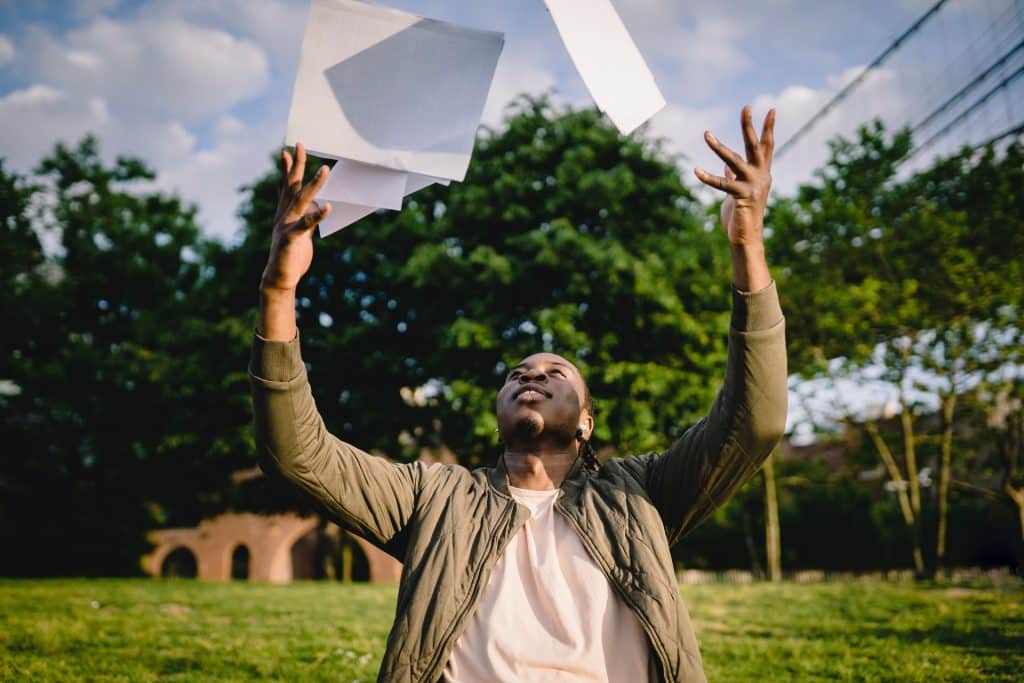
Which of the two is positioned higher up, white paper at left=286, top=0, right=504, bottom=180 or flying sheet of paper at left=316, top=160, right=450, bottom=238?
white paper at left=286, top=0, right=504, bottom=180

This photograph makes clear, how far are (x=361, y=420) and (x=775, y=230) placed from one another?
11.9m

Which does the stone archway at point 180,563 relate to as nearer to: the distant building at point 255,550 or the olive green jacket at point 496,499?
the distant building at point 255,550

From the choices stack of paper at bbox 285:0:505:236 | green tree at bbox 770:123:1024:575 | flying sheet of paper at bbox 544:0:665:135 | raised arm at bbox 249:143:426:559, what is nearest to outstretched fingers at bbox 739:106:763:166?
flying sheet of paper at bbox 544:0:665:135

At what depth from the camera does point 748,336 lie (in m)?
2.14

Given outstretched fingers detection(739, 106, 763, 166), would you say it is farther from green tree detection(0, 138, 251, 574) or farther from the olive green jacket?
green tree detection(0, 138, 251, 574)

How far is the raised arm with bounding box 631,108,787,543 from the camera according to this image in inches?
84.4

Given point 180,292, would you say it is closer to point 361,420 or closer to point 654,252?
point 361,420

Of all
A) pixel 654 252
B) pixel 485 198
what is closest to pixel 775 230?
pixel 654 252

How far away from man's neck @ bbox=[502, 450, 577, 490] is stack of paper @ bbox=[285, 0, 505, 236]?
1121mm

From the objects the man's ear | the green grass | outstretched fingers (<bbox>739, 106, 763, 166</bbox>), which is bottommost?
the green grass

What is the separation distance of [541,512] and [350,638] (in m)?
4.58

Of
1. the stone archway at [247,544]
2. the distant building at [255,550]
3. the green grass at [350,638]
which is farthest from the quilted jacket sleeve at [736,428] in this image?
the stone archway at [247,544]

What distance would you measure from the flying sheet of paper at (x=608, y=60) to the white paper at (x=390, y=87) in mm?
223

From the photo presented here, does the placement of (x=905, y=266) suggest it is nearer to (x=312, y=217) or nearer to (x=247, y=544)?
(x=312, y=217)
